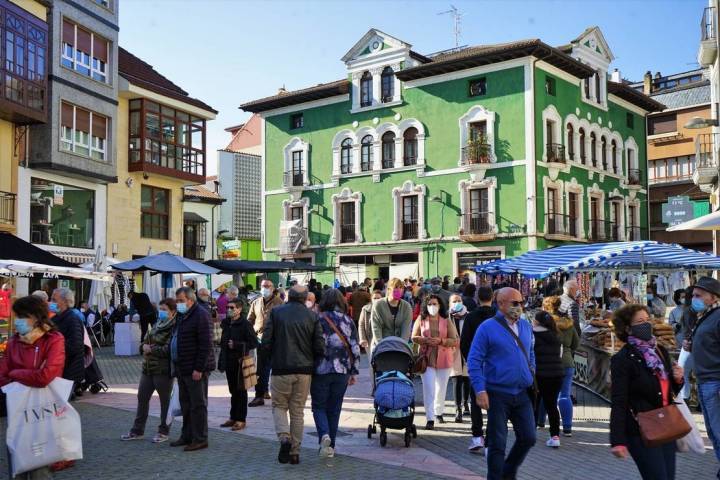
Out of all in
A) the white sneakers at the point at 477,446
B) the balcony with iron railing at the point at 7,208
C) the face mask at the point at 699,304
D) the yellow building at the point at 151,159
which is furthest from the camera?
the yellow building at the point at 151,159

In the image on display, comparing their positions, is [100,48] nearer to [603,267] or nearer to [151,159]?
[151,159]

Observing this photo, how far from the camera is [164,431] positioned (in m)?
9.17

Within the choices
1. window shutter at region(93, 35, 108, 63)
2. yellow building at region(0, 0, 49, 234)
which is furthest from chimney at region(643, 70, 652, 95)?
yellow building at region(0, 0, 49, 234)

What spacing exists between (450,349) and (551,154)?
1048 inches

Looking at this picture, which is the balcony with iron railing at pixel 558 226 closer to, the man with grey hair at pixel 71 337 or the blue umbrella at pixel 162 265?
the blue umbrella at pixel 162 265

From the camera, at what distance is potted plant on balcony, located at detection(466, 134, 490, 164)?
34625mm

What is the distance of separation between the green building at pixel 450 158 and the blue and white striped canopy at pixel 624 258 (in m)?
17.0

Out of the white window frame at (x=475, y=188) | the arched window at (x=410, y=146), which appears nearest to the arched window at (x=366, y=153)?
the arched window at (x=410, y=146)

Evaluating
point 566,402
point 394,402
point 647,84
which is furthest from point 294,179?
point 394,402

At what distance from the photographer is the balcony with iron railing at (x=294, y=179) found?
41312 millimetres

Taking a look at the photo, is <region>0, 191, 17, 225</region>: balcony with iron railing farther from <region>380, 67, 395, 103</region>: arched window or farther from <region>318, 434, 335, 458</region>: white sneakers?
<region>380, 67, 395, 103</region>: arched window

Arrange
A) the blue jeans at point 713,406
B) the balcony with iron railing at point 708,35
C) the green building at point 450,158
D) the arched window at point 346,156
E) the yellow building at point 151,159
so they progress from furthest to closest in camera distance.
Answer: the arched window at point 346,156 < the green building at point 450,158 < the yellow building at point 151,159 < the balcony with iron railing at point 708,35 < the blue jeans at point 713,406

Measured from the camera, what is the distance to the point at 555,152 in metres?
35.0

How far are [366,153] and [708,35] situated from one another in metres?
18.4
